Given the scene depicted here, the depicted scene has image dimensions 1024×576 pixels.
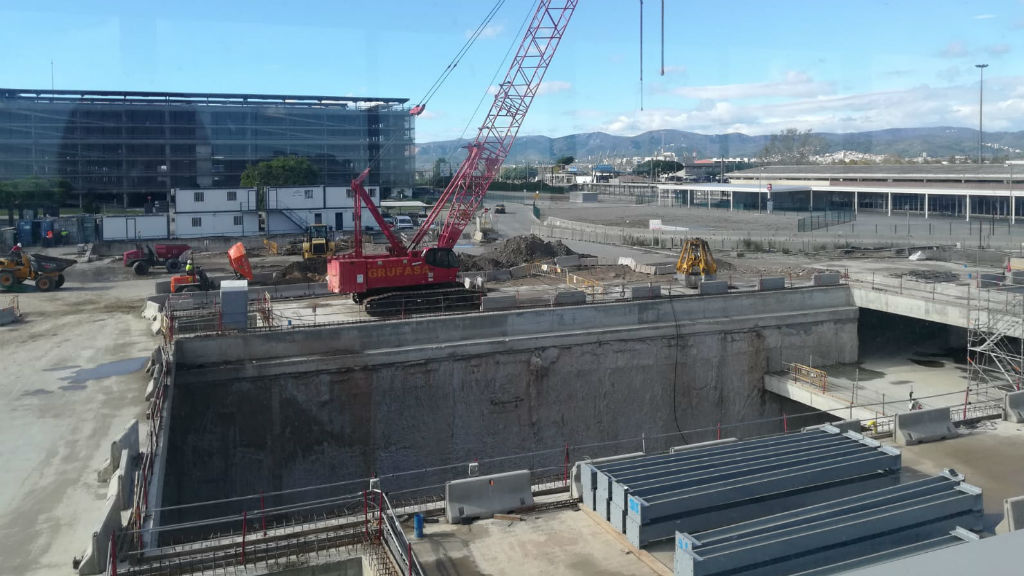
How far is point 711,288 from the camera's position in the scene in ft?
80.7

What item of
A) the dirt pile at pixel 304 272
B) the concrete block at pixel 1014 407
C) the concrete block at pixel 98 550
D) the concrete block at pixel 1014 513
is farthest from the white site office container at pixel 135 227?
the concrete block at pixel 1014 513

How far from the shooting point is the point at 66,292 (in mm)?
29766

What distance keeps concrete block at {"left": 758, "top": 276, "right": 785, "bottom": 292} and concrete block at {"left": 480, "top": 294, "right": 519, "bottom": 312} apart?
8.13m

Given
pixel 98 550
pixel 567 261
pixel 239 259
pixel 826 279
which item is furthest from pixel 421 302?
pixel 98 550

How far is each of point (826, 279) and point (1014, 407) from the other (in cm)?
1121

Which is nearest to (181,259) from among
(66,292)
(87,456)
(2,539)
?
(66,292)

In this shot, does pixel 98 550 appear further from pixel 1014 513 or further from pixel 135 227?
pixel 135 227

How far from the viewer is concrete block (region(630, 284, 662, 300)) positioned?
24008 millimetres

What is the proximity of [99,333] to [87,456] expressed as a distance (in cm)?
1078

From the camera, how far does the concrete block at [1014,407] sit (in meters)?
15.0

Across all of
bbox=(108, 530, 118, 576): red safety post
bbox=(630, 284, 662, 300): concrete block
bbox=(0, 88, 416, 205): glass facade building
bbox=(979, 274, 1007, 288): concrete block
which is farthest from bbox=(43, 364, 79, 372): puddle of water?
bbox=(0, 88, 416, 205): glass facade building

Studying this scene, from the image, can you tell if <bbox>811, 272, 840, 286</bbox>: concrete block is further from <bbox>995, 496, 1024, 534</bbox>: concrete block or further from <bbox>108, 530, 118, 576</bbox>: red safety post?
Answer: <bbox>108, 530, 118, 576</bbox>: red safety post

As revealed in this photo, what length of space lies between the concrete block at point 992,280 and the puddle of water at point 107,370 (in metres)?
23.1

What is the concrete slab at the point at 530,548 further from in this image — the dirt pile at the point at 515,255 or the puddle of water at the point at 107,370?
the dirt pile at the point at 515,255
